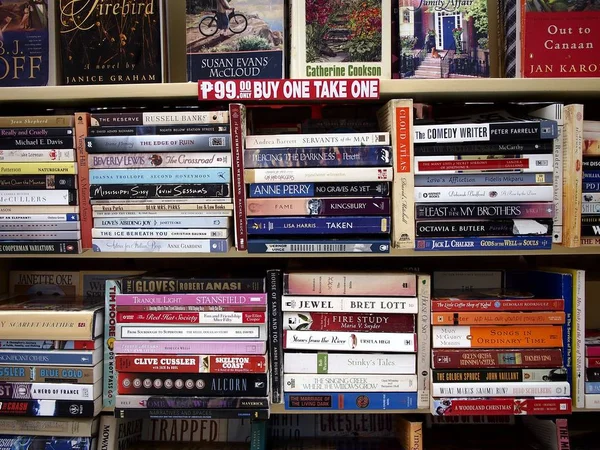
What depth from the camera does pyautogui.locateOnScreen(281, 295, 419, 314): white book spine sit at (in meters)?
1.25

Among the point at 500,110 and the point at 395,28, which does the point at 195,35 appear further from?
the point at 500,110

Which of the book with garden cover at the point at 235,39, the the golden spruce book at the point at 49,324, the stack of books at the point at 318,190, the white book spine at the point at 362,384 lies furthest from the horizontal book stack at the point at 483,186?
the the golden spruce book at the point at 49,324

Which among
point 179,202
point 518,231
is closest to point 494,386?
point 518,231

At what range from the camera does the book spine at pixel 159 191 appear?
1.26m

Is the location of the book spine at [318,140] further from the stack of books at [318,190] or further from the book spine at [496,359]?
the book spine at [496,359]

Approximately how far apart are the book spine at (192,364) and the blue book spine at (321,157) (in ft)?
1.64

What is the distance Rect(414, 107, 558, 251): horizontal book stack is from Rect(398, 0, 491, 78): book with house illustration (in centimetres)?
19

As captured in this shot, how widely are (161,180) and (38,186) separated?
0.33 metres

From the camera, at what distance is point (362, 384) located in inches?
49.7

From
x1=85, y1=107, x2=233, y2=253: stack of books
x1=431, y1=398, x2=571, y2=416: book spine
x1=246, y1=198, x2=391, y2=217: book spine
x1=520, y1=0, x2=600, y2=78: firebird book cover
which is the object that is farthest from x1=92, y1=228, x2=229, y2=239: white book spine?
x1=520, y1=0, x2=600, y2=78: firebird book cover

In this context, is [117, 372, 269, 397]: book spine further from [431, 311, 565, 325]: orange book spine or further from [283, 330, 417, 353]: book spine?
[431, 311, 565, 325]: orange book spine

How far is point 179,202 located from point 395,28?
76 centimetres

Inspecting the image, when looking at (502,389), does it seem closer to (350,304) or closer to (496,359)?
(496,359)

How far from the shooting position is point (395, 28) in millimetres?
1359
